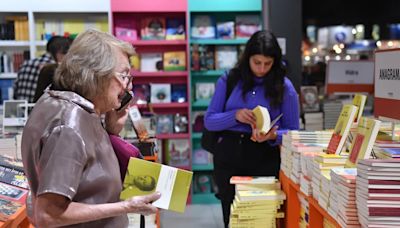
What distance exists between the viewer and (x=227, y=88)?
3.32 meters

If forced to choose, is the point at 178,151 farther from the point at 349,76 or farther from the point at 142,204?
the point at 142,204

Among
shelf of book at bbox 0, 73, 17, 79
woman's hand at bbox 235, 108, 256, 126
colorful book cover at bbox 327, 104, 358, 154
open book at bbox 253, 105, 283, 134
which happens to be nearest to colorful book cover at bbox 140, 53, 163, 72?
shelf of book at bbox 0, 73, 17, 79

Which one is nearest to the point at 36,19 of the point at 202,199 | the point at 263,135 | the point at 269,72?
the point at 202,199

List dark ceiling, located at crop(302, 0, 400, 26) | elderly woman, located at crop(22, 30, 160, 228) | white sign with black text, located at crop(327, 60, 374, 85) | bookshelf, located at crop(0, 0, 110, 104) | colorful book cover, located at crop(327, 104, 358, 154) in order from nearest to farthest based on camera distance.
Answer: elderly woman, located at crop(22, 30, 160, 228), colorful book cover, located at crop(327, 104, 358, 154), white sign with black text, located at crop(327, 60, 374, 85), bookshelf, located at crop(0, 0, 110, 104), dark ceiling, located at crop(302, 0, 400, 26)

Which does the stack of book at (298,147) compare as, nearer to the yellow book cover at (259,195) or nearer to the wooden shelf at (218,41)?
the yellow book cover at (259,195)

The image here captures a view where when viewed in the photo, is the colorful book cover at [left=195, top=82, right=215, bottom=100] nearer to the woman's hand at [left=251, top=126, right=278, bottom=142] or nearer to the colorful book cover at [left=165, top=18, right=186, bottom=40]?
the colorful book cover at [left=165, top=18, right=186, bottom=40]

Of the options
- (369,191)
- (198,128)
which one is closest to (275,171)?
(369,191)

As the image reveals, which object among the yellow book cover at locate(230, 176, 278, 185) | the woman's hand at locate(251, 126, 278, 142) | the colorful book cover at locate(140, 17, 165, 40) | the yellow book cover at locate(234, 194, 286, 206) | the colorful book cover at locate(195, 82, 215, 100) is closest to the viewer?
the yellow book cover at locate(234, 194, 286, 206)

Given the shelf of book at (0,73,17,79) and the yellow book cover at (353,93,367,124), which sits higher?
the shelf of book at (0,73,17,79)

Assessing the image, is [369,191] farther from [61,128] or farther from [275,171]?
[275,171]

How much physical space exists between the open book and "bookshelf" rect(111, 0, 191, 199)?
2.82 meters

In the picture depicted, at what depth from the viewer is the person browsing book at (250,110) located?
3186 millimetres

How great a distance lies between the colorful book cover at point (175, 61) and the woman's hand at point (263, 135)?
286 centimetres

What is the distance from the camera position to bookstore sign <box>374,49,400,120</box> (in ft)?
6.92
